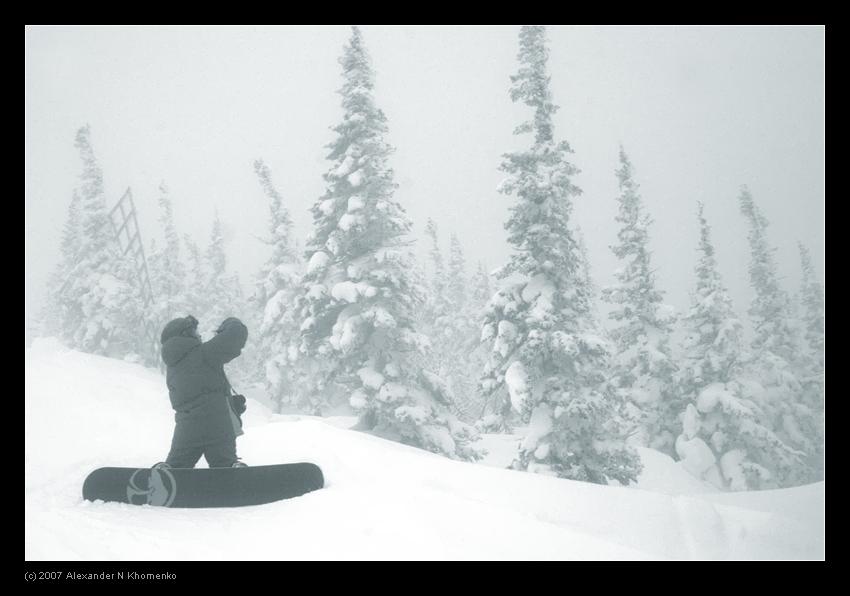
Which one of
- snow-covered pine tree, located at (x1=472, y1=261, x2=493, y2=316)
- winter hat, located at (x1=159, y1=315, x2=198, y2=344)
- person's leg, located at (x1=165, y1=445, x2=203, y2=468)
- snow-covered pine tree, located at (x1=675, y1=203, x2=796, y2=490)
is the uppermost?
snow-covered pine tree, located at (x1=472, y1=261, x2=493, y2=316)

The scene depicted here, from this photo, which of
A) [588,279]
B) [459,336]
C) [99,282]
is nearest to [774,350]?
[588,279]

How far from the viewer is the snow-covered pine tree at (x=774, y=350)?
28344mm

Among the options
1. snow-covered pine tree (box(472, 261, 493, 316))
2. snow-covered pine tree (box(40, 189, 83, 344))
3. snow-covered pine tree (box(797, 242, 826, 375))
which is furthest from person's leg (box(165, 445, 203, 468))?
snow-covered pine tree (box(797, 242, 826, 375))

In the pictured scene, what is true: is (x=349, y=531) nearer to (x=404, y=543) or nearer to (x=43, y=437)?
(x=404, y=543)

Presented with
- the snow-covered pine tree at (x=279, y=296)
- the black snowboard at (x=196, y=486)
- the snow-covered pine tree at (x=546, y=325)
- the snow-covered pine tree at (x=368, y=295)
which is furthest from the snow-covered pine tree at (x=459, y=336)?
the black snowboard at (x=196, y=486)

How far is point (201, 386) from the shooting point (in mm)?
5703

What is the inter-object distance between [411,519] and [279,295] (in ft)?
86.7

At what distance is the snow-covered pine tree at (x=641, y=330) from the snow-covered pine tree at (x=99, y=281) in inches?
1182

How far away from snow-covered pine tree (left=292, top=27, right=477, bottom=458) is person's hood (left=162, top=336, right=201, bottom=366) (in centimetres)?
1002

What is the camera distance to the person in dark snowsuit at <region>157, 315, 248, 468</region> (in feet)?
18.5

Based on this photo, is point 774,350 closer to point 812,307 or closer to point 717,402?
point 812,307

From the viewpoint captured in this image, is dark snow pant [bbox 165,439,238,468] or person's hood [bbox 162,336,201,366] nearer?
dark snow pant [bbox 165,439,238,468]

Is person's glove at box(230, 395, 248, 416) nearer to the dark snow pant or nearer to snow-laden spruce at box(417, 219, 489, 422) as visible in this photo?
the dark snow pant
